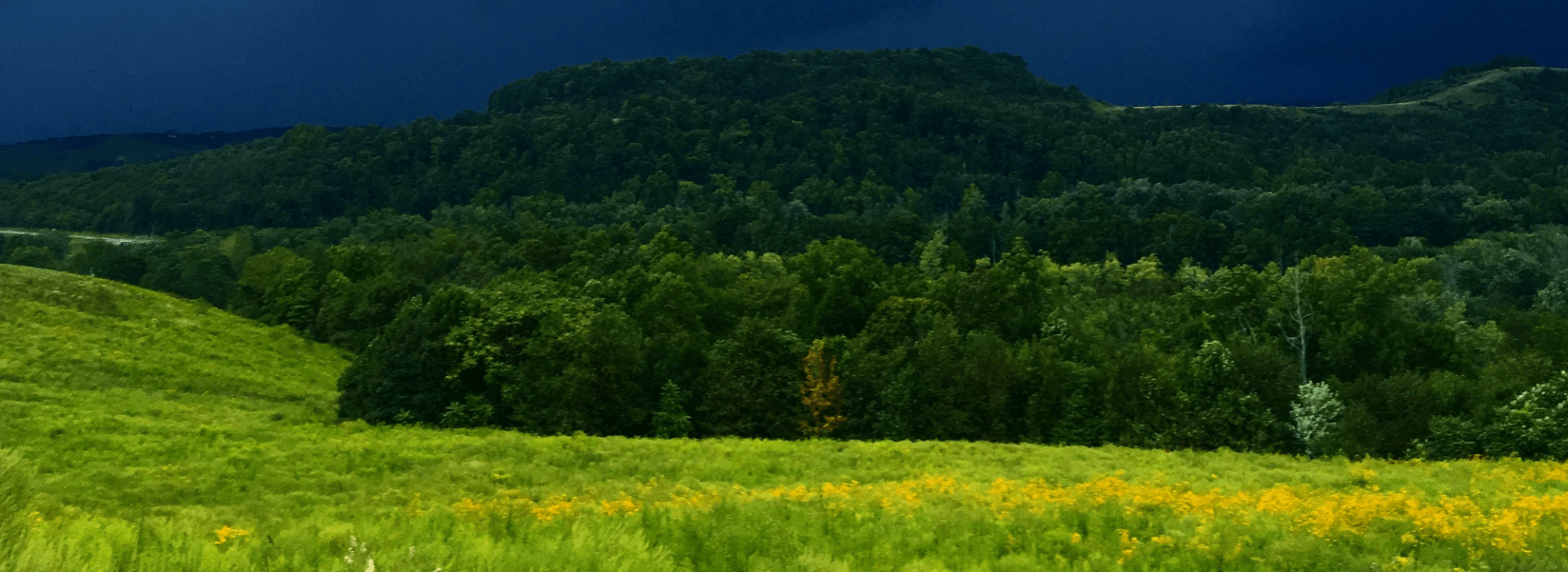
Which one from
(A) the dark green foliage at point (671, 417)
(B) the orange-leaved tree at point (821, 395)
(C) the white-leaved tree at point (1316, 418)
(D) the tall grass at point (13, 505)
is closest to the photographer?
(D) the tall grass at point (13, 505)

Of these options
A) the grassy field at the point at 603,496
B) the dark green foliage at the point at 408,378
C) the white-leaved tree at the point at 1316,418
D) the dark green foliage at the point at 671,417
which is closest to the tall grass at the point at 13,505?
the grassy field at the point at 603,496

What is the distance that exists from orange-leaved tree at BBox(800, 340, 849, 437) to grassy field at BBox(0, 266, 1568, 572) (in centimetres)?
954

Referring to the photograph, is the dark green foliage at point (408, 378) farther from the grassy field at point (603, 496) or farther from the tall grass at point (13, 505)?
the tall grass at point (13, 505)

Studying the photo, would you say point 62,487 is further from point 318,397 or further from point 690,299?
point 690,299

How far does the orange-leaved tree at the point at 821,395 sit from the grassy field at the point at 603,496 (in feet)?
31.3

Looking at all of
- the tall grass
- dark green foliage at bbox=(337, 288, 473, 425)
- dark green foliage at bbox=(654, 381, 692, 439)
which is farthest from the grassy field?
dark green foliage at bbox=(654, 381, 692, 439)

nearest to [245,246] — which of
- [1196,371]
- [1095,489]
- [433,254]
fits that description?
[433,254]

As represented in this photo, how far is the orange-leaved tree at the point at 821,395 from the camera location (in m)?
45.5

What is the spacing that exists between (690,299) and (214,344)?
2670cm

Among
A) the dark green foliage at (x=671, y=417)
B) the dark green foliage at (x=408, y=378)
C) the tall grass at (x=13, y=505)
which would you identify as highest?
the tall grass at (x=13, y=505)

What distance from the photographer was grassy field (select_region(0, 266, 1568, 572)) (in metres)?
7.10

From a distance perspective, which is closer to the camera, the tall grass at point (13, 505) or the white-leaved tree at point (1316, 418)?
the tall grass at point (13, 505)

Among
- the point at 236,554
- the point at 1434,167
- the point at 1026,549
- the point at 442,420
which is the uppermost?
the point at 1434,167

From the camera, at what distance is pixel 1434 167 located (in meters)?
195
